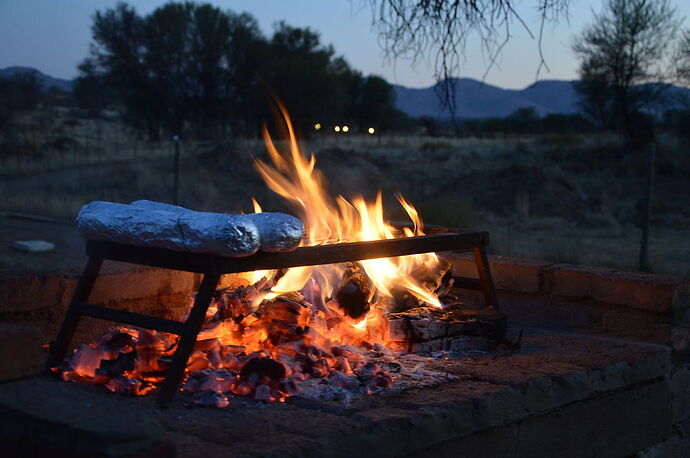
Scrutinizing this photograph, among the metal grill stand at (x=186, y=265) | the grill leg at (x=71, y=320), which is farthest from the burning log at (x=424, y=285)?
the grill leg at (x=71, y=320)

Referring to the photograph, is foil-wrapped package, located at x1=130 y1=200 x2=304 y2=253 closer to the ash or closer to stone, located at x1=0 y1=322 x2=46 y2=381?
the ash

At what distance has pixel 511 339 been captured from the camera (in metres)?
3.93

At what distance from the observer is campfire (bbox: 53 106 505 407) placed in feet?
10.2

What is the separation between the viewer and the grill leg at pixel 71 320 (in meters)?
3.18

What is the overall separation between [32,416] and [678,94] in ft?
81.5

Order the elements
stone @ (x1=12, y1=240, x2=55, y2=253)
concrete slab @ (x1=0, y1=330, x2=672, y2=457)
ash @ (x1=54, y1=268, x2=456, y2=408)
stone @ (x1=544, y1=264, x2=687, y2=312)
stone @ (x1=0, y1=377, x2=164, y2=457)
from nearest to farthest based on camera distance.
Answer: stone @ (x1=0, y1=377, x2=164, y2=457)
concrete slab @ (x1=0, y1=330, x2=672, y2=457)
ash @ (x1=54, y1=268, x2=456, y2=408)
stone @ (x1=544, y1=264, x2=687, y2=312)
stone @ (x1=12, y1=240, x2=55, y2=253)

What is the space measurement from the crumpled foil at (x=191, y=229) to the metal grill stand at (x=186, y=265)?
56 millimetres

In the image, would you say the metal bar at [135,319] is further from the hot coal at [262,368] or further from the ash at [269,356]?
the hot coal at [262,368]

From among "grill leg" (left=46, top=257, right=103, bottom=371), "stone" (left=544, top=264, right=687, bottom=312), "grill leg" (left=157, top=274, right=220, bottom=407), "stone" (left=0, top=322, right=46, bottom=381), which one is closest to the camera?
"stone" (left=0, top=322, right=46, bottom=381)

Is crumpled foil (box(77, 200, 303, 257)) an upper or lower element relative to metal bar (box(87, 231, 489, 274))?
upper

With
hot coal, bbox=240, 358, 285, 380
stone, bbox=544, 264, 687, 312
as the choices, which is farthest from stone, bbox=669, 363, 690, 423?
hot coal, bbox=240, 358, 285, 380

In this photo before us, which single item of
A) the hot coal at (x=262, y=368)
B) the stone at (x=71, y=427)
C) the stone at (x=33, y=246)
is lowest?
the stone at (x=33, y=246)

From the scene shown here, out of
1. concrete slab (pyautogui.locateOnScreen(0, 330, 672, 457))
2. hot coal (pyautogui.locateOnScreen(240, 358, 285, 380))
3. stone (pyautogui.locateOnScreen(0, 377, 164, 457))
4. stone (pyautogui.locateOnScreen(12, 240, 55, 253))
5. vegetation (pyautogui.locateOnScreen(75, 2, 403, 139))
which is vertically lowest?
stone (pyautogui.locateOnScreen(12, 240, 55, 253))

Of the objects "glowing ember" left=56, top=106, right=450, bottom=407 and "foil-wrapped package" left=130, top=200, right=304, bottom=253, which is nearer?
"foil-wrapped package" left=130, top=200, right=304, bottom=253
